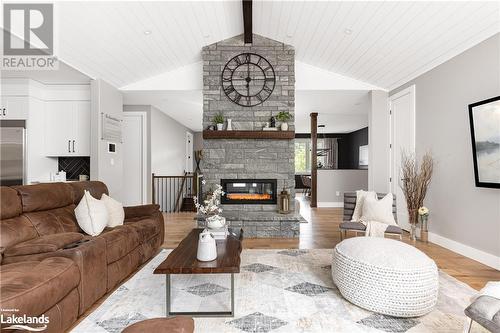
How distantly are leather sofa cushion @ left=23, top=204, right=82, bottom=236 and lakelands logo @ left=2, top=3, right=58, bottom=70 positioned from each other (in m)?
2.08

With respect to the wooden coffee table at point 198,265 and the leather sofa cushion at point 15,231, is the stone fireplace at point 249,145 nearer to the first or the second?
the wooden coffee table at point 198,265

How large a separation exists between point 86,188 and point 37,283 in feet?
6.42

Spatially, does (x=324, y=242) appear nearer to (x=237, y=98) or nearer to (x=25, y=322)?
(x=237, y=98)

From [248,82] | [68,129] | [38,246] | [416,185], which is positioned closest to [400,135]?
[416,185]

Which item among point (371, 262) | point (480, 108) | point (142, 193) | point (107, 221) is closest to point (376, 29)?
point (480, 108)

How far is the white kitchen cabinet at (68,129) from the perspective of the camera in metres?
5.11

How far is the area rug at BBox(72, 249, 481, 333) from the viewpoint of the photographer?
2111mm

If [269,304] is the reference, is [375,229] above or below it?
above

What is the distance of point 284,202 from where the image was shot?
5.15m

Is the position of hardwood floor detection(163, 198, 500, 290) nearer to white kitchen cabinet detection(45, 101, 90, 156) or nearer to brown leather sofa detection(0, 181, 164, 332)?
brown leather sofa detection(0, 181, 164, 332)

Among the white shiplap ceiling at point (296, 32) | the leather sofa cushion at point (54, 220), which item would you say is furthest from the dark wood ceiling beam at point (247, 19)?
the leather sofa cushion at point (54, 220)

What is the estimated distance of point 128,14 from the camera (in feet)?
12.3

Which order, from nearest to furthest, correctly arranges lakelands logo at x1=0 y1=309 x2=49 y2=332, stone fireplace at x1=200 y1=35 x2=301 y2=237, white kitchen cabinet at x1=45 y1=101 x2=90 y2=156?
lakelands logo at x1=0 y1=309 x2=49 y2=332, white kitchen cabinet at x1=45 y1=101 x2=90 y2=156, stone fireplace at x1=200 y1=35 x2=301 y2=237

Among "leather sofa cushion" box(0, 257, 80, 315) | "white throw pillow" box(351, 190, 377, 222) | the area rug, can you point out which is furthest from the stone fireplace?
"leather sofa cushion" box(0, 257, 80, 315)
